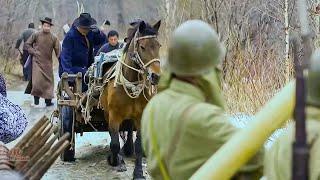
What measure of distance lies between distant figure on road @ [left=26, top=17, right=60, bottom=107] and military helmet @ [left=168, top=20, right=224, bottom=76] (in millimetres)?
13832

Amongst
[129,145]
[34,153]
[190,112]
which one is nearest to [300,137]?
[190,112]

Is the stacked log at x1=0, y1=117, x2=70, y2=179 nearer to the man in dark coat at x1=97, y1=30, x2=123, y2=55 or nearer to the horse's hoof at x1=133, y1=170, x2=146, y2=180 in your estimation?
the horse's hoof at x1=133, y1=170, x2=146, y2=180

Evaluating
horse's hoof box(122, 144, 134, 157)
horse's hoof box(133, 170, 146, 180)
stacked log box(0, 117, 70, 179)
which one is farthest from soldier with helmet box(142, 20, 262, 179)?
horse's hoof box(122, 144, 134, 157)

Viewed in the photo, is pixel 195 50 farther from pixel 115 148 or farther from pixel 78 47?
pixel 78 47

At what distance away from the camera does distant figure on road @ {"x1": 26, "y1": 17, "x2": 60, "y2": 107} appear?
16.9 meters

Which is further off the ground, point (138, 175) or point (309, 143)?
point (309, 143)

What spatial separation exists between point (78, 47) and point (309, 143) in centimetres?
790

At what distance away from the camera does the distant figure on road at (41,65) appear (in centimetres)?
1692

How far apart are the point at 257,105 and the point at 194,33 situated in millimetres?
6480

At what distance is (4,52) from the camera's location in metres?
24.7

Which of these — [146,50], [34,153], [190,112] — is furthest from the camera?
[146,50]

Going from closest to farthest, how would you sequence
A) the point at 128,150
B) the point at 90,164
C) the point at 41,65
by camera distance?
the point at 90,164, the point at 128,150, the point at 41,65

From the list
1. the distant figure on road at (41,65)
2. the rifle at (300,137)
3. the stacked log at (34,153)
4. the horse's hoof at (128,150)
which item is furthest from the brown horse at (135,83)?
the distant figure on road at (41,65)

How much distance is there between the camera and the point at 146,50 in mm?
8711
